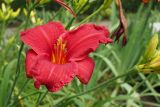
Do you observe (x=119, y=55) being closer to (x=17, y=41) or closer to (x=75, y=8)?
(x=17, y=41)

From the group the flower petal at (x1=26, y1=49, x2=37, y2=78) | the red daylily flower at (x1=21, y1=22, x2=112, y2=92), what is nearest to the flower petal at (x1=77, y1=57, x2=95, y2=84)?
the red daylily flower at (x1=21, y1=22, x2=112, y2=92)

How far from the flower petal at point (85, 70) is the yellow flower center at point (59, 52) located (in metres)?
0.10

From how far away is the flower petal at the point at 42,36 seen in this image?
1.17 metres

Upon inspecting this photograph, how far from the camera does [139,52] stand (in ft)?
10.9

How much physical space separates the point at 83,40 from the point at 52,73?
150mm

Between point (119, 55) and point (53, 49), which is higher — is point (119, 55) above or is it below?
below

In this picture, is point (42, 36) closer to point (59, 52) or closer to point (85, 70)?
point (59, 52)

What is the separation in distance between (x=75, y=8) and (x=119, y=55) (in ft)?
6.80

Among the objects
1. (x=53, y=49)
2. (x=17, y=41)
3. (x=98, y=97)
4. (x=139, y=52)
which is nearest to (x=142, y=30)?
(x=139, y=52)

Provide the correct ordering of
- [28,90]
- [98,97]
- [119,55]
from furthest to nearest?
[119,55] → [98,97] → [28,90]

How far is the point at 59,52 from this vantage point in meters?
1.23

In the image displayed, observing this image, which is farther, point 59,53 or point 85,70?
point 59,53

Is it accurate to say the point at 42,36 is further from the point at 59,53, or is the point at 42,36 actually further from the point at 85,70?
the point at 85,70

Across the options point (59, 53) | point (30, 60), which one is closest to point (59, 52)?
point (59, 53)
